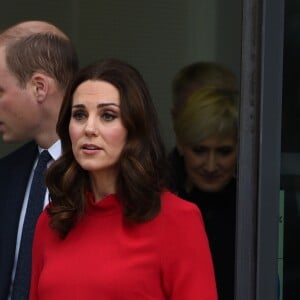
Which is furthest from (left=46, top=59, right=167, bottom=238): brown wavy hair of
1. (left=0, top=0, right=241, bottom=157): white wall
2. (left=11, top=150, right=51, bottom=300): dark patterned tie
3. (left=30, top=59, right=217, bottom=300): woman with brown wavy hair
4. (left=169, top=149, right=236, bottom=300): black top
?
(left=0, top=0, right=241, bottom=157): white wall

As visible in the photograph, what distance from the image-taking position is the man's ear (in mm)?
2229

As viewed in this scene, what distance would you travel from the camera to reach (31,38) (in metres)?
2.26

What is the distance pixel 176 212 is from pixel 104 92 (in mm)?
324

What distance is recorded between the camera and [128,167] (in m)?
1.88

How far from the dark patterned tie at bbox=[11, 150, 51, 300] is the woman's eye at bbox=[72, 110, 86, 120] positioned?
0.33 metres

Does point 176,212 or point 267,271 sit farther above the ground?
point 176,212

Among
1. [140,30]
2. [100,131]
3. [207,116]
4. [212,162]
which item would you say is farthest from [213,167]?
[140,30]

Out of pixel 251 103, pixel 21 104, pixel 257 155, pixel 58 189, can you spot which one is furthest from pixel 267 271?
pixel 21 104

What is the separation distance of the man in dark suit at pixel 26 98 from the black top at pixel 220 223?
1.40 ft

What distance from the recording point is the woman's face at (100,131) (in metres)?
1.89

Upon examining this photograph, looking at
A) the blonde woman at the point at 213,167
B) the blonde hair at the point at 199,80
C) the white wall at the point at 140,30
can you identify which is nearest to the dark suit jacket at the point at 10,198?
the blonde woman at the point at 213,167

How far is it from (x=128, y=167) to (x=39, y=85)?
48 cm

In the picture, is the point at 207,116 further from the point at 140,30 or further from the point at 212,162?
the point at 140,30

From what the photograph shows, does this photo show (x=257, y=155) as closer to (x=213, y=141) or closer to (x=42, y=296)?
(x=213, y=141)
